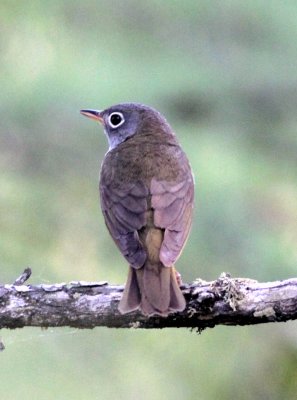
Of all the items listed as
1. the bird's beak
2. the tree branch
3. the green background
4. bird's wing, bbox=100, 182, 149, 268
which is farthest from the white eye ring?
the tree branch

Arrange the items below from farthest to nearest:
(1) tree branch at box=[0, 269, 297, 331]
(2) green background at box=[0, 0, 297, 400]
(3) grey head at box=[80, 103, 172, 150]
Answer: (2) green background at box=[0, 0, 297, 400] → (3) grey head at box=[80, 103, 172, 150] → (1) tree branch at box=[0, 269, 297, 331]

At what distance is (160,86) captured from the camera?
1361 cm

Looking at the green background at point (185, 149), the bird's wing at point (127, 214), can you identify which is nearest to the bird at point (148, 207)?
the bird's wing at point (127, 214)

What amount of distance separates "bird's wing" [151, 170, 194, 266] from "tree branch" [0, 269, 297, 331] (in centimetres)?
30

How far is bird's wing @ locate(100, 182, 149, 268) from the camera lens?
6359 mm

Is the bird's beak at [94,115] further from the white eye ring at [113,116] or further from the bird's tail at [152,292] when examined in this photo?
the bird's tail at [152,292]

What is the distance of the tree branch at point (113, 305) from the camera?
19.0 ft

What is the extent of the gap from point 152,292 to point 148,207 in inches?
30.7

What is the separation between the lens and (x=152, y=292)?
6078mm

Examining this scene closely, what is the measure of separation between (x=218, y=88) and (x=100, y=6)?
2556 mm

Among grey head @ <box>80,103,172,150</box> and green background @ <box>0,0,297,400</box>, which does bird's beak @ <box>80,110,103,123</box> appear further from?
green background @ <box>0,0,297,400</box>

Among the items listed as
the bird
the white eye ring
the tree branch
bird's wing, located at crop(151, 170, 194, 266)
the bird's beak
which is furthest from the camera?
the bird's beak

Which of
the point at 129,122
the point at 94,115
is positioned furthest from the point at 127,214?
the point at 94,115

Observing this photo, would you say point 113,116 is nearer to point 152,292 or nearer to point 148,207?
point 148,207
